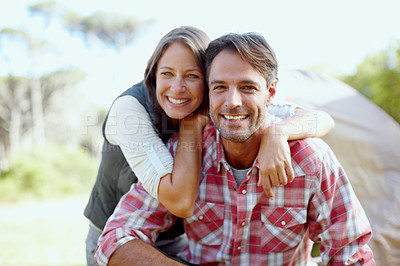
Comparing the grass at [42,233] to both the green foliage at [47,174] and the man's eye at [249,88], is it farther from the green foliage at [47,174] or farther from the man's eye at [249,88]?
the man's eye at [249,88]

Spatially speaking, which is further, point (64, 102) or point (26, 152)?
point (64, 102)

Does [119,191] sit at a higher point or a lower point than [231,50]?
lower

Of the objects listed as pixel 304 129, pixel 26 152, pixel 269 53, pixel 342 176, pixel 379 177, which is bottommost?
pixel 26 152

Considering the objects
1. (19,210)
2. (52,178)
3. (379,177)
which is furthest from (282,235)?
(52,178)

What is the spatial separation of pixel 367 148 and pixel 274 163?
2.12 meters

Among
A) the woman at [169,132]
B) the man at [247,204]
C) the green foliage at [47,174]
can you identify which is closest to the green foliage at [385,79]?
the woman at [169,132]

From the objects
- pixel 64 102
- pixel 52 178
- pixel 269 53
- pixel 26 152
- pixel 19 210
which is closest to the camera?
pixel 269 53

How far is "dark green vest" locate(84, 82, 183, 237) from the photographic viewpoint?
2245mm

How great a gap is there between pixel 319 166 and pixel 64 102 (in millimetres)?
15832

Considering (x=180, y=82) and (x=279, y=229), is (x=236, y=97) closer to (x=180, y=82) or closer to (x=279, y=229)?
(x=180, y=82)

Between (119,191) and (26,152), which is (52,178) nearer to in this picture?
(26,152)

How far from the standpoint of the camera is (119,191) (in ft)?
7.77

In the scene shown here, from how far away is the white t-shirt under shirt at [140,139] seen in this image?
1.85 meters

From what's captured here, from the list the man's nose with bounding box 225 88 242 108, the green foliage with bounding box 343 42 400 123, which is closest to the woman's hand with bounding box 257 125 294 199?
the man's nose with bounding box 225 88 242 108
